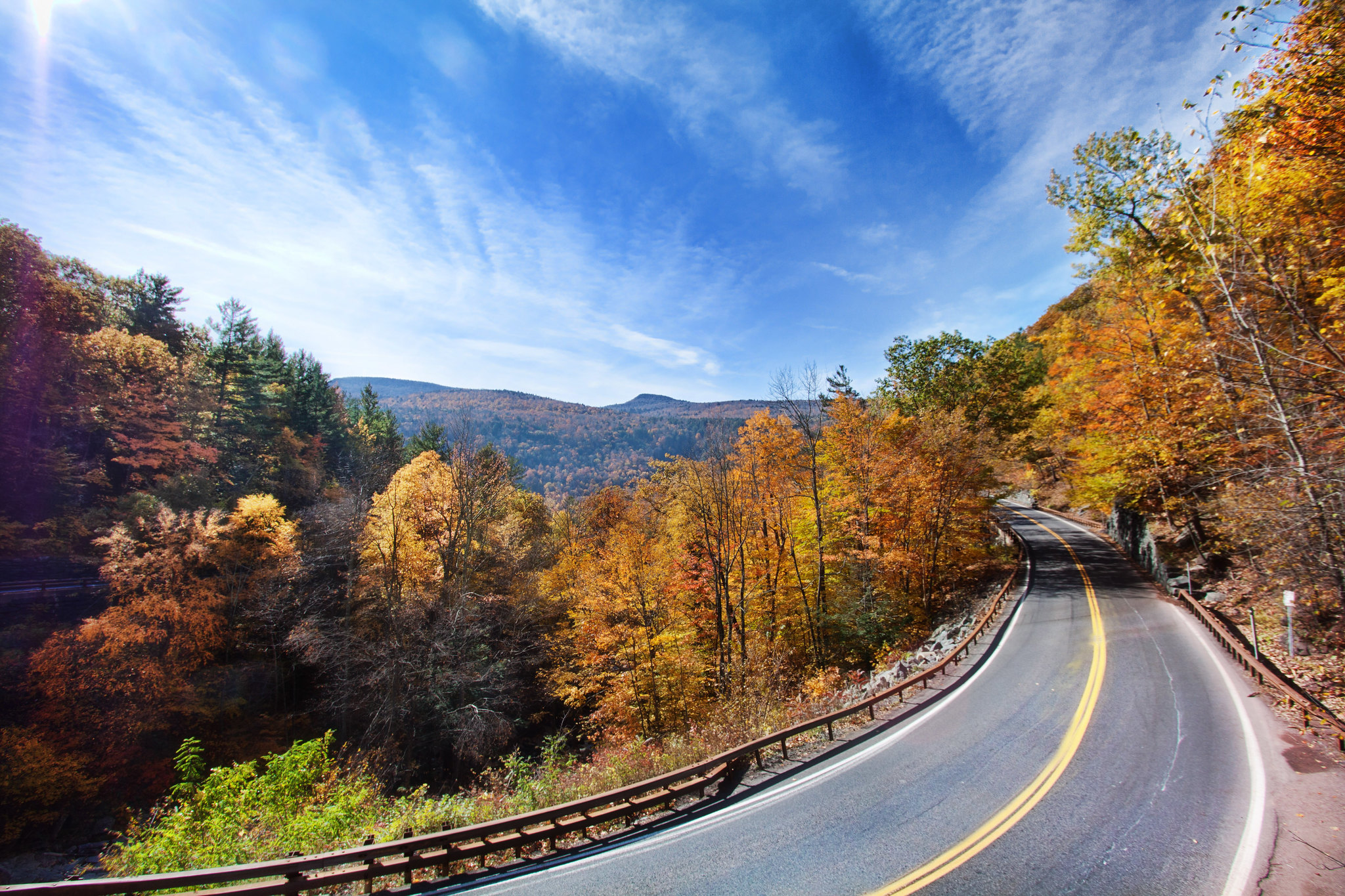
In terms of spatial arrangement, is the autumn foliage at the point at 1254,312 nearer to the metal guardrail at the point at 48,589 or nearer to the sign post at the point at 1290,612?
the sign post at the point at 1290,612

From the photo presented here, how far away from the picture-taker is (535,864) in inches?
245

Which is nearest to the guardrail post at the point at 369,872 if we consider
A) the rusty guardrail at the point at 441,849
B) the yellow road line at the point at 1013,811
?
the rusty guardrail at the point at 441,849

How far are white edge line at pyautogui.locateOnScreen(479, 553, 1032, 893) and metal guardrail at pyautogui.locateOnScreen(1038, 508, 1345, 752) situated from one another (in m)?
5.41

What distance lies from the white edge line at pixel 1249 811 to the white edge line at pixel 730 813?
4.34 metres

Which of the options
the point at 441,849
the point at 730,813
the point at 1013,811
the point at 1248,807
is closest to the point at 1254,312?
the point at 1248,807

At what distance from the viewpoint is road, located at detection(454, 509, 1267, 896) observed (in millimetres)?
5328

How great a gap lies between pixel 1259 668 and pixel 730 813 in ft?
38.9

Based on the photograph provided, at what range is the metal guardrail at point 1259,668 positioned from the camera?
24.9 ft

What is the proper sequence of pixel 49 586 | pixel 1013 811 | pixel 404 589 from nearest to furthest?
pixel 1013 811 → pixel 404 589 → pixel 49 586

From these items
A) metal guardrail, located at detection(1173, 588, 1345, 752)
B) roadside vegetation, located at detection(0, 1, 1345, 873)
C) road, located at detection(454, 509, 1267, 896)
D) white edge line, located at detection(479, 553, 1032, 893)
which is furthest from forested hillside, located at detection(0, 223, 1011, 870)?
metal guardrail, located at detection(1173, 588, 1345, 752)

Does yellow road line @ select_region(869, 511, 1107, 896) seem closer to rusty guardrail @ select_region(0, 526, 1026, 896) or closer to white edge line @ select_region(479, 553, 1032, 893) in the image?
white edge line @ select_region(479, 553, 1032, 893)

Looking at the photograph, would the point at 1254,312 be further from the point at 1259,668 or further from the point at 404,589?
the point at 404,589

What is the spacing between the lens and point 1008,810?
6.45m

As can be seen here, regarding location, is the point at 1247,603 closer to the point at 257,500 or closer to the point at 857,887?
the point at 857,887
